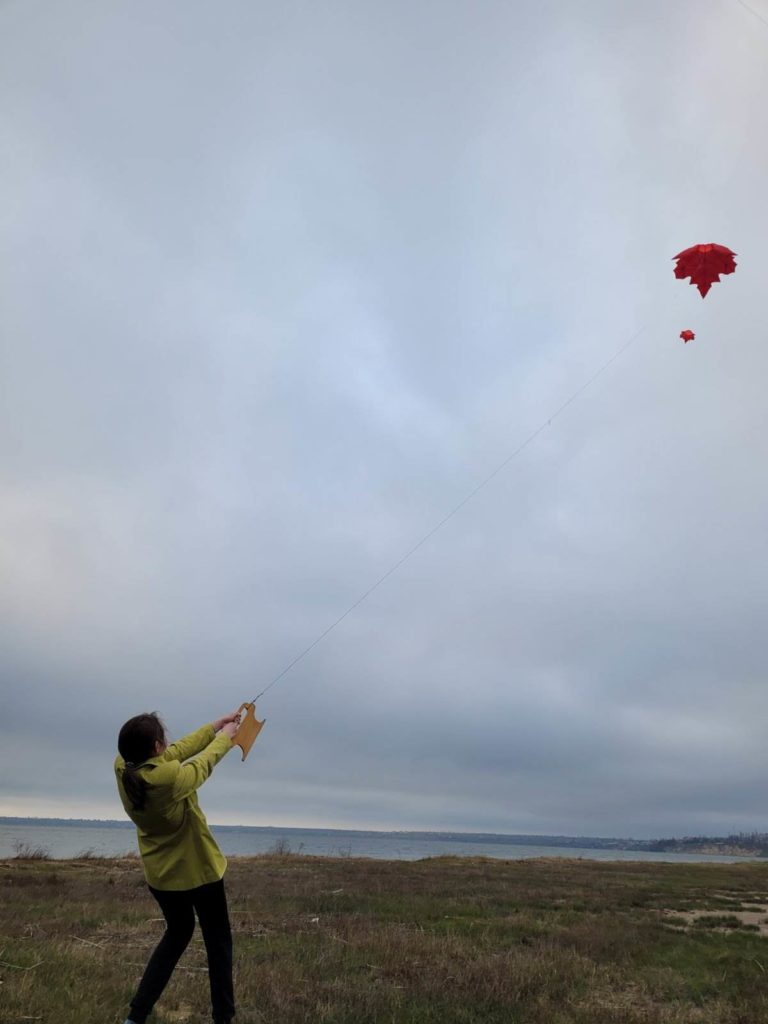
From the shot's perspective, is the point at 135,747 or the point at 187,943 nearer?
the point at 135,747

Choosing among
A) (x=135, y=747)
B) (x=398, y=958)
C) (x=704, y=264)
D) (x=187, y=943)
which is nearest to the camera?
(x=135, y=747)

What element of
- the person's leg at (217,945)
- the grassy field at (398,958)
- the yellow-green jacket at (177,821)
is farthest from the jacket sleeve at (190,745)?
the grassy field at (398,958)

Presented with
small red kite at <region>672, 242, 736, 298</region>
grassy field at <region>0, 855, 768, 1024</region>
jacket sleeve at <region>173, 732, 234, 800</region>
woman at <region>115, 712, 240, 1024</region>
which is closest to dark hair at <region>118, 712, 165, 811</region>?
woman at <region>115, 712, 240, 1024</region>

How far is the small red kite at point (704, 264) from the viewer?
9.93 metres

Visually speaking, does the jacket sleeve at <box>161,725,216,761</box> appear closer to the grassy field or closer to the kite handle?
the kite handle

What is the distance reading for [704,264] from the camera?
33.1 feet

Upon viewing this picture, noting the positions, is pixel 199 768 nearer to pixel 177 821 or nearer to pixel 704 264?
pixel 177 821

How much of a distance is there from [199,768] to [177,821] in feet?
1.18

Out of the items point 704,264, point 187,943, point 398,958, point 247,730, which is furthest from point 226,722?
point 704,264

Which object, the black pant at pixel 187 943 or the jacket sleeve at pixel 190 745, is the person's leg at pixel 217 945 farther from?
the jacket sleeve at pixel 190 745

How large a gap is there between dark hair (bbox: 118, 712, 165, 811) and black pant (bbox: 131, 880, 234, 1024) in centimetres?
76

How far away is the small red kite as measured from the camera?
9930mm

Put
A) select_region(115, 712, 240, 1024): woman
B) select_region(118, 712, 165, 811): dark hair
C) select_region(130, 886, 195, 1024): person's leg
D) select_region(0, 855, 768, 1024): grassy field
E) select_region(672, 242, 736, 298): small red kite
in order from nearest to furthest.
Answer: select_region(118, 712, 165, 811): dark hair, select_region(115, 712, 240, 1024): woman, select_region(130, 886, 195, 1024): person's leg, select_region(0, 855, 768, 1024): grassy field, select_region(672, 242, 736, 298): small red kite

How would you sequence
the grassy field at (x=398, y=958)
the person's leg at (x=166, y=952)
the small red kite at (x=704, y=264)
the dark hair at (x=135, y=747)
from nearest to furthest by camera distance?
the dark hair at (x=135, y=747) → the person's leg at (x=166, y=952) → the grassy field at (x=398, y=958) → the small red kite at (x=704, y=264)
